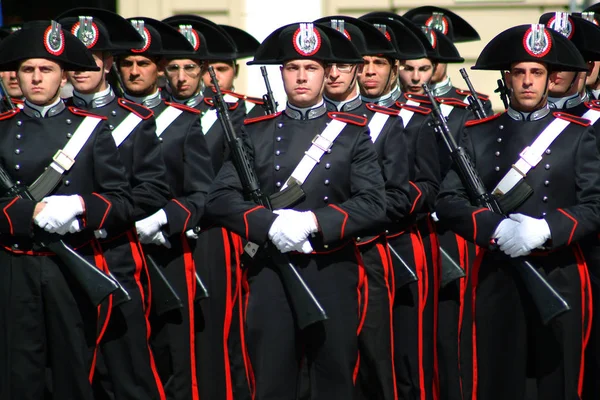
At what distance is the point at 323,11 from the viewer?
529 inches

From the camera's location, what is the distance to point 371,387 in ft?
24.9

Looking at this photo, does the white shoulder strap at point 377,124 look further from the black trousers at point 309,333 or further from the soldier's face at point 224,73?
the soldier's face at point 224,73

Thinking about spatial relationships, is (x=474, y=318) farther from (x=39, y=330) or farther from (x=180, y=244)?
(x=39, y=330)

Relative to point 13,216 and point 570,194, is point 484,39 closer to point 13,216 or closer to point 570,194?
point 570,194

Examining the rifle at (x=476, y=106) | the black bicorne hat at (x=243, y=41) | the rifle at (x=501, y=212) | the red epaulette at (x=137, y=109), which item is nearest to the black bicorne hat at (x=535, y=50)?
the rifle at (x=501, y=212)

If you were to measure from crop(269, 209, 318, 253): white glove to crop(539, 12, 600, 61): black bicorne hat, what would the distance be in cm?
235

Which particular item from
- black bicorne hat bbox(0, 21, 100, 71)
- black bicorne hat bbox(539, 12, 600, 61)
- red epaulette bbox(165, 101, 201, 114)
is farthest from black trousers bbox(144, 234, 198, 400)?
black bicorne hat bbox(539, 12, 600, 61)

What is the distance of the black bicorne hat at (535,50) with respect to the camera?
7.14 meters

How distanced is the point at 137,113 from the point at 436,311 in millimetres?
2039

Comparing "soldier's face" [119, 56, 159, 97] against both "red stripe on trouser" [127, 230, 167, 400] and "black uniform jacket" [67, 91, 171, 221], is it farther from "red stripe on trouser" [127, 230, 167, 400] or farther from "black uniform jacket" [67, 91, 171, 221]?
"red stripe on trouser" [127, 230, 167, 400]

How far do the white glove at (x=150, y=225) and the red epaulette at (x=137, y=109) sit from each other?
20.1 inches

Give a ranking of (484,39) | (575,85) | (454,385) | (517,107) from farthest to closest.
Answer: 1. (484,39)
2. (454,385)
3. (575,85)
4. (517,107)

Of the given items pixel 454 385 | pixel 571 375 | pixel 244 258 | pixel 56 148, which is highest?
pixel 56 148

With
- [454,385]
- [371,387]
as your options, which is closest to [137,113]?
[371,387]
